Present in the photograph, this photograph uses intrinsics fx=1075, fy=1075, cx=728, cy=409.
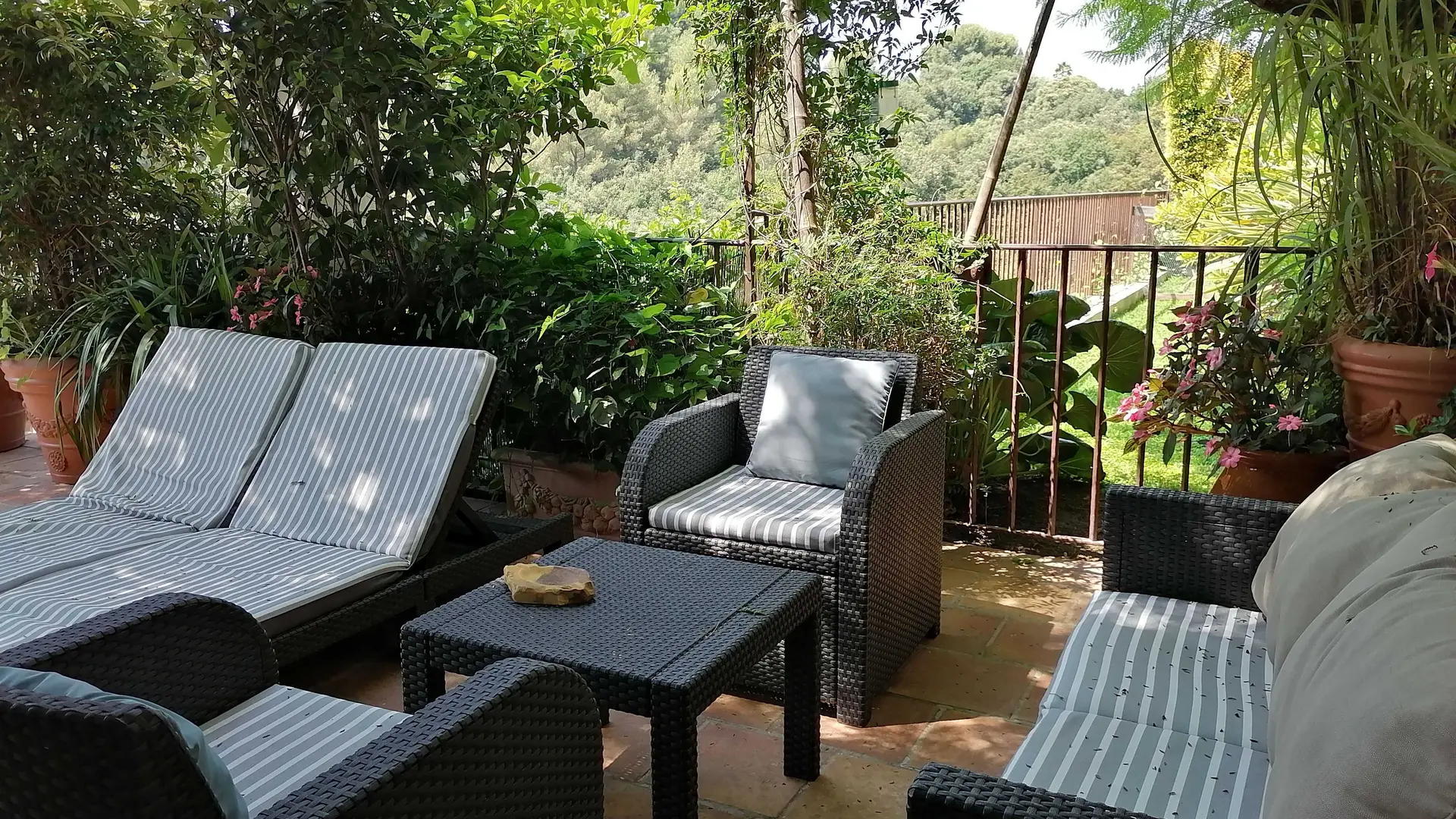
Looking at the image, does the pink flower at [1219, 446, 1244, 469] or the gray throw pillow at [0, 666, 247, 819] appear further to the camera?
the pink flower at [1219, 446, 1244, 469]

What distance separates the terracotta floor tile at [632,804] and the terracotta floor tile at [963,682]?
70 cm

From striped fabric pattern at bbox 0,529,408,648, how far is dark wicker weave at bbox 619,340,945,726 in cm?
71

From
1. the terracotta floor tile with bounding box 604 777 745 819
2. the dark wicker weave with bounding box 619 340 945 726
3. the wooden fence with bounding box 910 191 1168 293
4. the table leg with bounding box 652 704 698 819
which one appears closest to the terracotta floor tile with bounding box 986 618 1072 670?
the dark wicker weave with bounding box 619 340 945 726

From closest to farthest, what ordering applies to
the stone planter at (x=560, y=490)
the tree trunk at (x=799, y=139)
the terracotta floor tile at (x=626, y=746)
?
1. the terracotta floor tile at (x=626, y=746)
2. the tree trunk at (x=799, y=139)
3. the stone planter at (x=560, y=490)

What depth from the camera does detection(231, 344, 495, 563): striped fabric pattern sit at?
286 cm

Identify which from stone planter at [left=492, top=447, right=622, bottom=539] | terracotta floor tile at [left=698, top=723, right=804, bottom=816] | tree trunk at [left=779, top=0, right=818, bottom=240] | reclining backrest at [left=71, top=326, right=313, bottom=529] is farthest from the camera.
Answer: stone planter at [left=492, top=447, right=622, bottom=539]

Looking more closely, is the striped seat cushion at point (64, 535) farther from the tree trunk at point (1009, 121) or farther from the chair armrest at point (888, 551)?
the tree trunk at point (1009, 121)

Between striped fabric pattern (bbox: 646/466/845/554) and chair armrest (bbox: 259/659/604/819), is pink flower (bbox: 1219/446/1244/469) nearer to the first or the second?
striped fabric pattern (bbox: 646/466/845/554)

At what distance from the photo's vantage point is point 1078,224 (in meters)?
11.2

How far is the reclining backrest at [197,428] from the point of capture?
313cm

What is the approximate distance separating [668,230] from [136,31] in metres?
2.20

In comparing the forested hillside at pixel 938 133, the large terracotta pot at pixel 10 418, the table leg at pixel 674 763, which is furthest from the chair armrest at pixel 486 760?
the large terracotta pot at pixel 10 418

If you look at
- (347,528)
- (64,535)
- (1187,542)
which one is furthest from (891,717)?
(64,535)

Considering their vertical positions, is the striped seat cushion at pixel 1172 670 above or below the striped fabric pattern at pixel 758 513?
below
